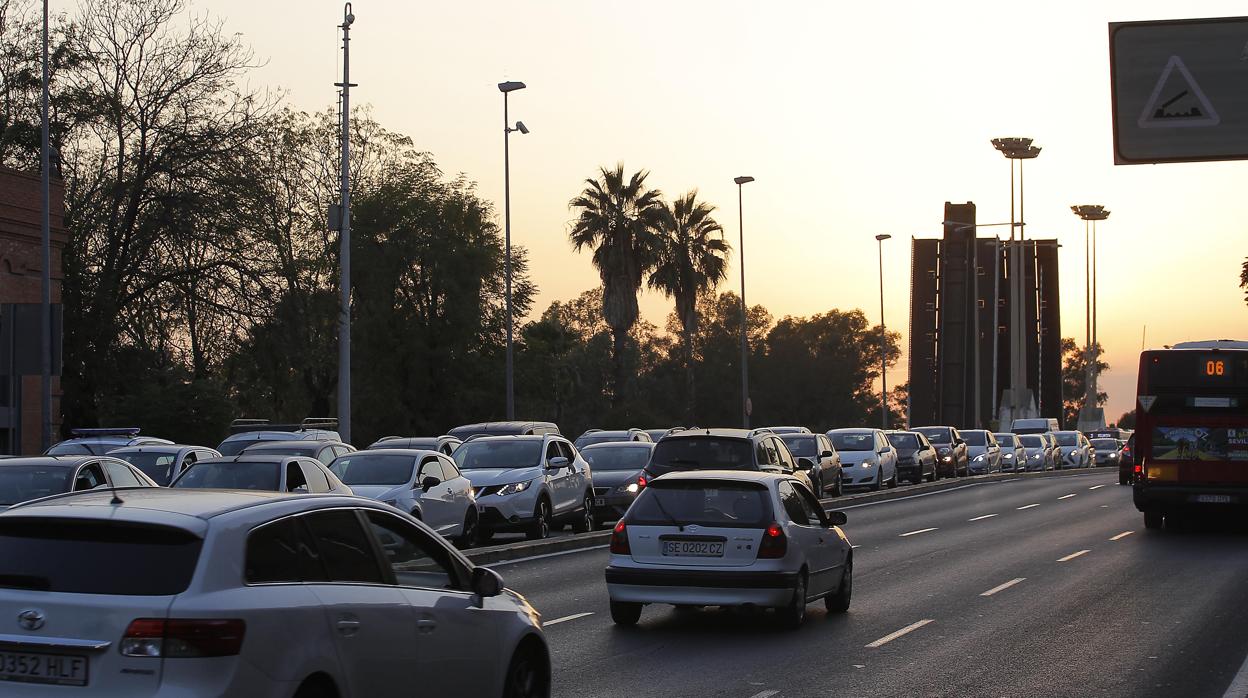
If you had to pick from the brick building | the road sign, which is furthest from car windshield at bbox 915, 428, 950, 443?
the road sign

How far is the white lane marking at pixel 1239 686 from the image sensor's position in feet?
36.0

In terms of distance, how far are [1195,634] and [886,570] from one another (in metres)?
6.61

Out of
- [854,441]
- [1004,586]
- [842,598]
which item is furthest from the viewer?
[854,441]

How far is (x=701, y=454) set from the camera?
25.7 meters

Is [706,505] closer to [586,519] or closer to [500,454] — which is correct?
[500,454]

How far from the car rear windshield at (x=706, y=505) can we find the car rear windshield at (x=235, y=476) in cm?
678

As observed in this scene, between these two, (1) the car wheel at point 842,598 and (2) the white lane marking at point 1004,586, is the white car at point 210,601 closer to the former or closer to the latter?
(1) the car wheel at point 842,598

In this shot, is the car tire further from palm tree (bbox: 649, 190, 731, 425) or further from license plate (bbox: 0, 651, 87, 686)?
palm tree (bbox: 649, 190, 731, 425)

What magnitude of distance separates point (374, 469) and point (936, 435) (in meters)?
35.2

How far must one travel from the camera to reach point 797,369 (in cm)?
12006

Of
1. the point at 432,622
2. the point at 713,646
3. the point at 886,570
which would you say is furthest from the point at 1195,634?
the point at 432,622

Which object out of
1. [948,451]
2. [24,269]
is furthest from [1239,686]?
[948,451]

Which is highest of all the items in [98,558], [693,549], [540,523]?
[98,558]

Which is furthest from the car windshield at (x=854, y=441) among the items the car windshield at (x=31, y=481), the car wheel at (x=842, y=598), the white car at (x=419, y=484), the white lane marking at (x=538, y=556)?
the car windshield at (x=31, y=481)
